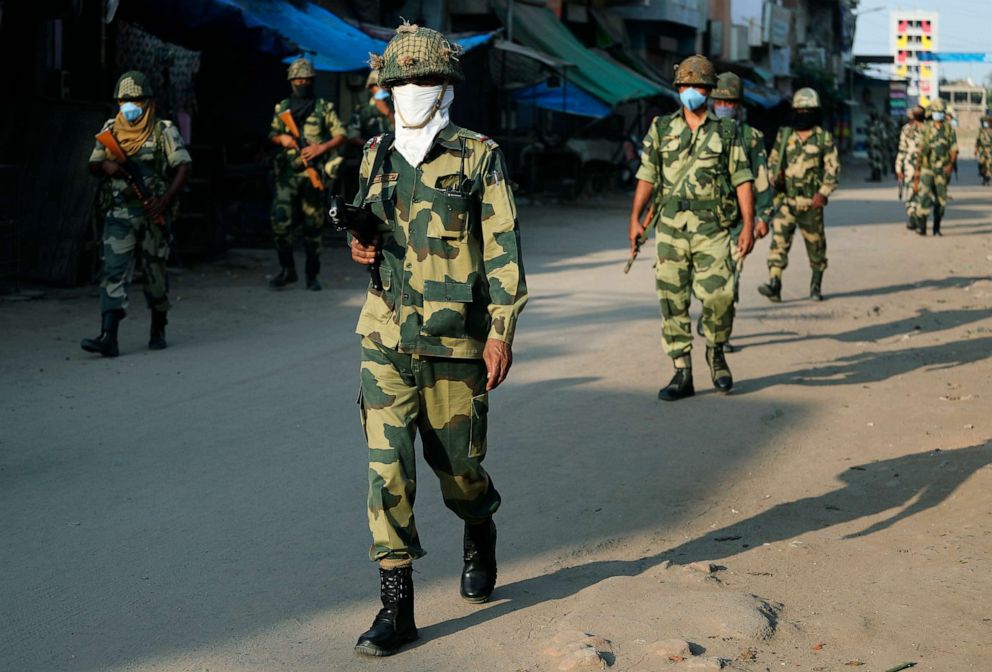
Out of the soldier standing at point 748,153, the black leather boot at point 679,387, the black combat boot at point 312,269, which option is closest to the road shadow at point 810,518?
the black leather boot at point 679,387

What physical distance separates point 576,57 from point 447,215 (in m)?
25.9

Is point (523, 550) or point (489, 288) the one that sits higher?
point (489, 288)

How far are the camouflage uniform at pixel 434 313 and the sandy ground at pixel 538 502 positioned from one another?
50 cm

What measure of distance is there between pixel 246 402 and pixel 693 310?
461 centimetres

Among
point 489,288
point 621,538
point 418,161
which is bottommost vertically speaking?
point 621,538

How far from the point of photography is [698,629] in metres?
4.15

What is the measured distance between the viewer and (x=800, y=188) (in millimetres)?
12125

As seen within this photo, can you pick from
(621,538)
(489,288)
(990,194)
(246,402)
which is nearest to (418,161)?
(489,288)

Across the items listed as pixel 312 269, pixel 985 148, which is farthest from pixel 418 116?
pixel 985 148

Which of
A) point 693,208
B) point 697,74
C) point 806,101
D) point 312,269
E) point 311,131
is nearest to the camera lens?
point 697,74

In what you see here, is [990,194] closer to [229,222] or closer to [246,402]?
[229,222]

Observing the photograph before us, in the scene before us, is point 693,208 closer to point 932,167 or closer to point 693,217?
point 693,217

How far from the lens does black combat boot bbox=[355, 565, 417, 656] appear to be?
13.2 ft

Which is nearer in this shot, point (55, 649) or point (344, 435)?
point (55, 649)
